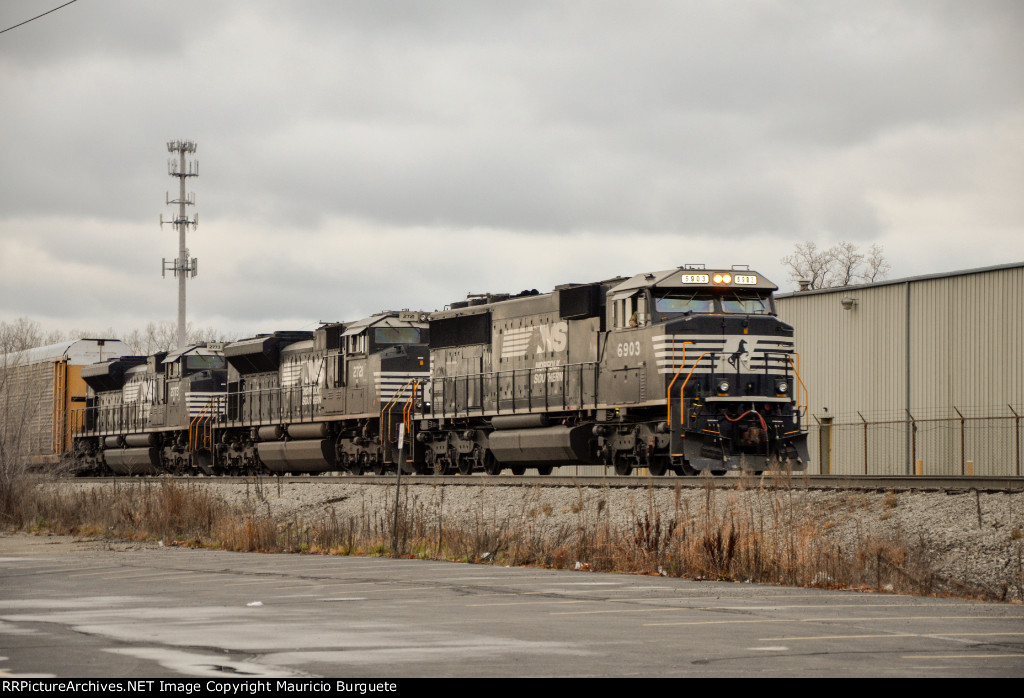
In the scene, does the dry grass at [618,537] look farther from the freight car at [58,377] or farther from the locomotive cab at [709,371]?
the freight car at [58,377]

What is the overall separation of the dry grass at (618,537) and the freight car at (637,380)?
7.81 ft

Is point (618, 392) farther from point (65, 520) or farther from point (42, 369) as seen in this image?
point (42, 369)

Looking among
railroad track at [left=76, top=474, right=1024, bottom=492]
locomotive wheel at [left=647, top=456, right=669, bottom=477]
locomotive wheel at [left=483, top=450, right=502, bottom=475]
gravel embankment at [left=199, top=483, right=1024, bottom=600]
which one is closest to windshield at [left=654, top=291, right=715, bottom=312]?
locomotive wheel at [left=647, top=456, right=669, bottom=477]

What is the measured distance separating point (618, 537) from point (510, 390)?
37.3 feet

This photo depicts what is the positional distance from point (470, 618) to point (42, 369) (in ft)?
136

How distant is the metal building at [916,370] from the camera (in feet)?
103

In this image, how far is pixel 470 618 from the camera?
10.5 meters

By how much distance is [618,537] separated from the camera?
17.0 meters

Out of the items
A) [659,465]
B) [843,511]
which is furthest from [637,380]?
[843,511]

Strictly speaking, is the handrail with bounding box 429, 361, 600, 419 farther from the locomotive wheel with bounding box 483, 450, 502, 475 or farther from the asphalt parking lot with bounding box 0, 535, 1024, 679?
the asphalt parking lot with bounding box 0, 535, 1024, 679

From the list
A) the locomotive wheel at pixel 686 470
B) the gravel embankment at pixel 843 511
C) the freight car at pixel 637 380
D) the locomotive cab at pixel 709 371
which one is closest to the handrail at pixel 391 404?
the freight car at pixel 637 380

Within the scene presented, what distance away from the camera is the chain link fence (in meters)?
30.6
